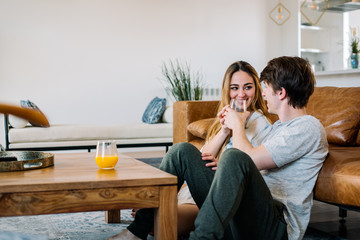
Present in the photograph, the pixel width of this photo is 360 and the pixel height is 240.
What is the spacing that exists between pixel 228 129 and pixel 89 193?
87 cm

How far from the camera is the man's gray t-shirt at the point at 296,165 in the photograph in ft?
5.37

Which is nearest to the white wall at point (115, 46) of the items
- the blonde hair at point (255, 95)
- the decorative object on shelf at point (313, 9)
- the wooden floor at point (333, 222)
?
the decorative object on shelf at point (313, 9)

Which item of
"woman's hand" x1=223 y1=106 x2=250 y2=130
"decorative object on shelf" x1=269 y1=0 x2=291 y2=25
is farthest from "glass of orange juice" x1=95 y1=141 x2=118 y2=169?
"decorative object on shelf" x1=269 y1=0 x2=291 y2=25

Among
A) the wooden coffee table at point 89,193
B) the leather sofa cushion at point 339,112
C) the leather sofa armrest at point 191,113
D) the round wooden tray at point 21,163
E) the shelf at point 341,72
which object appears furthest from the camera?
the shelf at point 341,72

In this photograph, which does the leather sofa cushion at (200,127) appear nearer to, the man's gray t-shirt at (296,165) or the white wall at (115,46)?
the man's gray t-shirt at (296,165)

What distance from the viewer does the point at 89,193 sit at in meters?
1.40

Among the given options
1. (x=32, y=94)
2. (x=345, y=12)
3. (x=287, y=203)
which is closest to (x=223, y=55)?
(x=345, y=12)

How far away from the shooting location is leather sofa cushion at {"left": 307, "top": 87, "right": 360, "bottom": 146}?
2549 mm

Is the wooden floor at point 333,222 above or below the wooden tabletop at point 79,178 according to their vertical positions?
below

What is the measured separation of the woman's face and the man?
0.26 m

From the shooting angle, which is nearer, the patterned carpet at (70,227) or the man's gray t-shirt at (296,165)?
the man's gray t-shirt at (296,165)

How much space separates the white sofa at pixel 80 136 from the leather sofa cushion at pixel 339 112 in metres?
2.32

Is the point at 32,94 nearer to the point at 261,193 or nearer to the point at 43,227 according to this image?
the point at 43,227

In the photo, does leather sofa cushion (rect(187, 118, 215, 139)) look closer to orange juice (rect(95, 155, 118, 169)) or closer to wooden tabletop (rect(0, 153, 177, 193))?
wooden tabletop (rect(0, 153, 177, 193))
